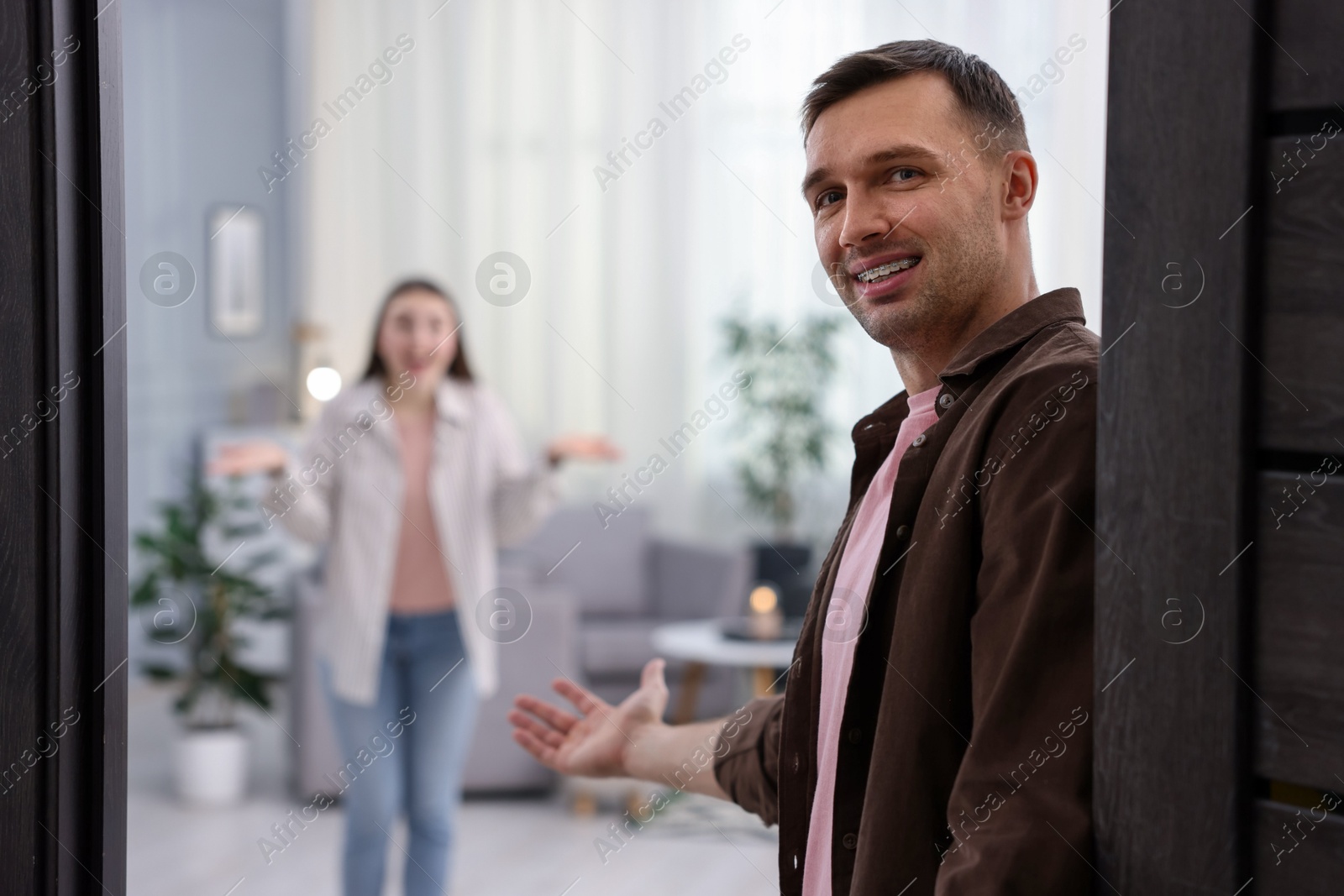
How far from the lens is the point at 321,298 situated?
5.27 m

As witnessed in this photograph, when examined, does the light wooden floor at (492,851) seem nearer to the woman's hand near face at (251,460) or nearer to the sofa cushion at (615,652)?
the sofa cushion at (615,652)

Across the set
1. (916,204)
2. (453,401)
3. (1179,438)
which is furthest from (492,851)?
(1179,438)

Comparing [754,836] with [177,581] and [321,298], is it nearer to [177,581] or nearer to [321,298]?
[177,581]

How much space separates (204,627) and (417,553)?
1.49 meters

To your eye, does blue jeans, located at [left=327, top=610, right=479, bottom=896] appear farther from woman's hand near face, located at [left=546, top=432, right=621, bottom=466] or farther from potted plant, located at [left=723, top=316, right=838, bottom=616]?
potted plant, located at [left=723, top=316, right=838, bottom=616]

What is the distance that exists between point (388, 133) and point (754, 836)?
3403mm

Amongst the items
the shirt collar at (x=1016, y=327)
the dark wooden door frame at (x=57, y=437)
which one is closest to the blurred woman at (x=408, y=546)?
the dark wooden door frame at (x=57, y=437)

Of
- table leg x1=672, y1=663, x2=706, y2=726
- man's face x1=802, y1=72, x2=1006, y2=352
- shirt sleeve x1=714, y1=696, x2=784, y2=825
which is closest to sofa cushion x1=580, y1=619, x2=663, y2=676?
table leg x1=672, y1=663, x2=706, y2=726

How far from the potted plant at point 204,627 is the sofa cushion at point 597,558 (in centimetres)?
107

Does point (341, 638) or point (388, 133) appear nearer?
point (341, 638)

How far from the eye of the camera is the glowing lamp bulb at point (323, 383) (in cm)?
472

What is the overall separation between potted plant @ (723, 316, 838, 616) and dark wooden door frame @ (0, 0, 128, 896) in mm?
3694

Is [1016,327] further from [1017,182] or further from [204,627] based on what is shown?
[204,627]

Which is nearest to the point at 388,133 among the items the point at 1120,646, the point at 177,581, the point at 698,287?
the point at 698,287
